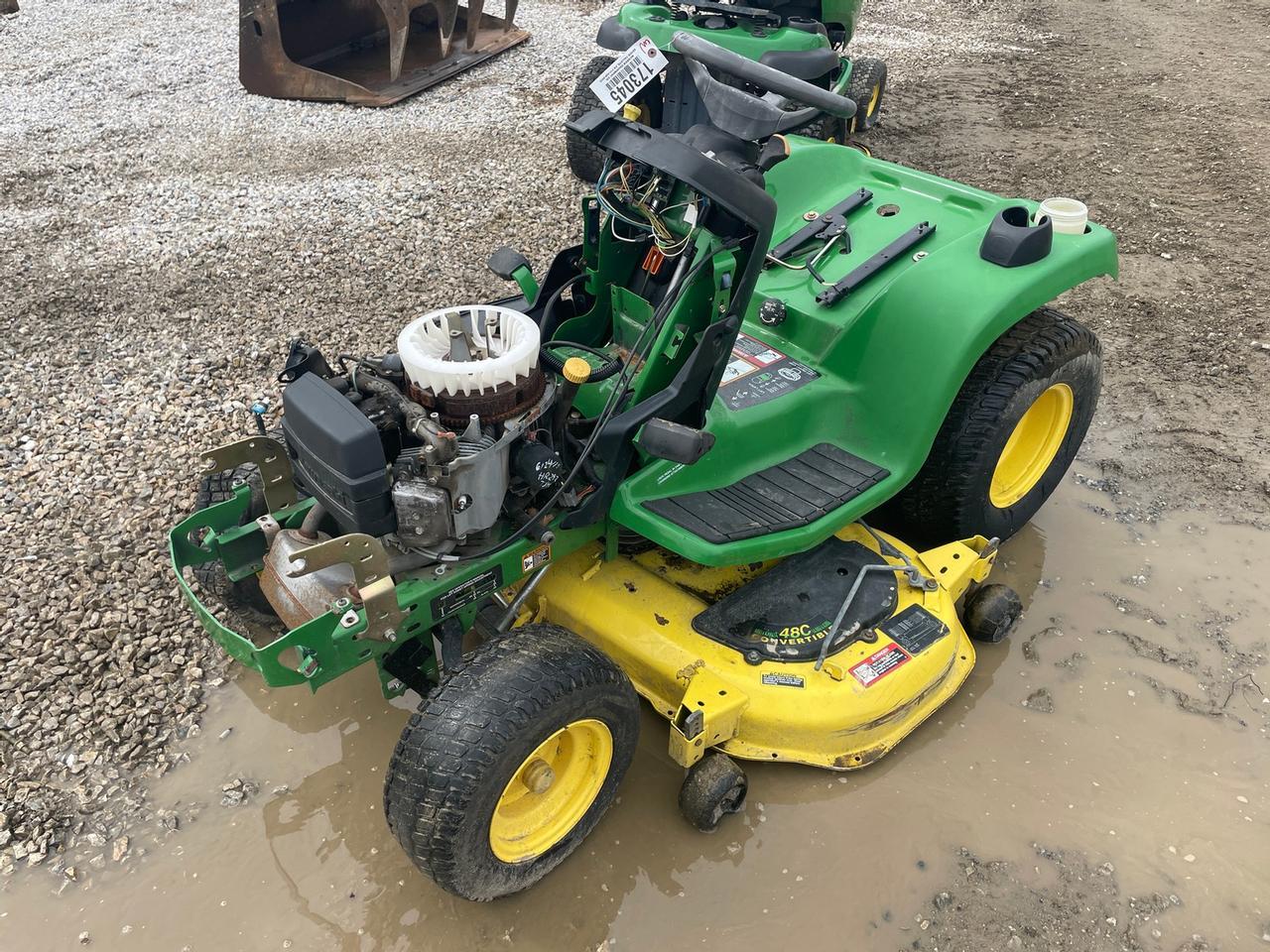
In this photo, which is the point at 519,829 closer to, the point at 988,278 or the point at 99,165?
the point at 988,278

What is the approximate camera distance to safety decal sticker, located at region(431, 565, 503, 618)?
2.62 m

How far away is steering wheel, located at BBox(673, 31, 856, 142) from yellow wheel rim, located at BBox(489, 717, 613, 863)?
173 centimetres

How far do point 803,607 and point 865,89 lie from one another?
5.51 meters

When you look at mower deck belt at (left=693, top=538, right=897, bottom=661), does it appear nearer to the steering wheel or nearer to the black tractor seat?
the steering wheel

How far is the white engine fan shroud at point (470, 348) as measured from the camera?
2486 millimetres

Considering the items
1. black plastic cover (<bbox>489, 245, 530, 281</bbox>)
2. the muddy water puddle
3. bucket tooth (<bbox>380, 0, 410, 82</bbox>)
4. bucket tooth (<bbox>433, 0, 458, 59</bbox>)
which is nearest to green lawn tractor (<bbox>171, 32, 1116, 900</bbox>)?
black plastic cover (<bbox>489, 245, 530, 281</bbox>)

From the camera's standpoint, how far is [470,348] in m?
2.68

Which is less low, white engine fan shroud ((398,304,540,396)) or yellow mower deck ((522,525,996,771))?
white engine fan shroud ((398,304,540,396))

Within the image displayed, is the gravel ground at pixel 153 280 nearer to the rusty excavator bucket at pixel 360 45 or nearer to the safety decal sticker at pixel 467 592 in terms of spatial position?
the rusty excavator bucket at pixel 360 45

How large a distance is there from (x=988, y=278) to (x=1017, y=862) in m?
1.84

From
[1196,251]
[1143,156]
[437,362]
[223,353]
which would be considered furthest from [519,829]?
[1143,156]

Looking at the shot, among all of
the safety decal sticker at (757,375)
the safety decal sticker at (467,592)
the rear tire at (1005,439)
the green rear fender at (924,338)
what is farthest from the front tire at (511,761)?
the rear tire at (1005,439)

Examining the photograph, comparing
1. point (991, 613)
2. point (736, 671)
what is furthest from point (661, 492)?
point (991, 613)

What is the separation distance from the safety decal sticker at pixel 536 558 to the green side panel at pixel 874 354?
241 mm
